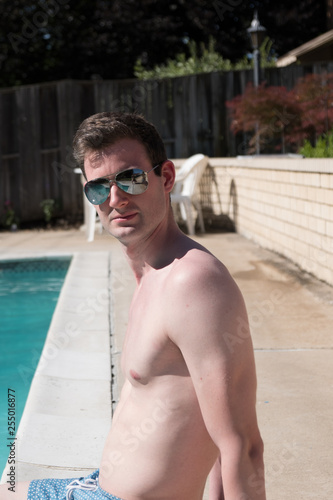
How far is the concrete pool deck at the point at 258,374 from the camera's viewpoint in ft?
8.99

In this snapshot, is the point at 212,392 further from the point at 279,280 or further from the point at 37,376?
the point at 279,280

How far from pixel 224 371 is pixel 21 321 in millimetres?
5526

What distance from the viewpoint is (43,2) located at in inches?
685

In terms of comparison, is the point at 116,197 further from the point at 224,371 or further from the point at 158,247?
the point at 224,371

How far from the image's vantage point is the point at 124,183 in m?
1.46

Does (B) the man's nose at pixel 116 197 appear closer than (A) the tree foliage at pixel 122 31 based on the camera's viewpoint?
Yes

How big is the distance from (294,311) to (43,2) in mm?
14372

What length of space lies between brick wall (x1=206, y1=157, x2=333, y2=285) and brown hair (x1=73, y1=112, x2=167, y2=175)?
15.0 ft

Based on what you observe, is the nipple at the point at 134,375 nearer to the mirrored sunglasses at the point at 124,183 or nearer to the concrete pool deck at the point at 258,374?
the mirrored sunglasses at the point at 124,183

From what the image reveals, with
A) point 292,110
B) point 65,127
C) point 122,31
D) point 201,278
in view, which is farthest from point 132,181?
point 122,31

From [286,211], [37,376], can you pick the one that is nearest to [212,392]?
[37,376]

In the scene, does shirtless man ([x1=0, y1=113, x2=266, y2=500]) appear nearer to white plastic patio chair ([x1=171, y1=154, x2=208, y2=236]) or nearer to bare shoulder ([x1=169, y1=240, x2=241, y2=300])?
bare shoulder ([x1=169, y1=240, x2=241, y2=300])

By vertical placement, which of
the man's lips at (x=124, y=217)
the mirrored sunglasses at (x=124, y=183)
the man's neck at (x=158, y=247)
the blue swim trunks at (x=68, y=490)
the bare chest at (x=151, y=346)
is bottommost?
the blue swim trunks at (x=68, y=490)

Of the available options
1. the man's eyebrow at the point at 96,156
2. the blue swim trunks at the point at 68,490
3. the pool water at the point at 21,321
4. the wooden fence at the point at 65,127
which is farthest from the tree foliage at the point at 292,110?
the blue swim trunks at the point at 68,490
